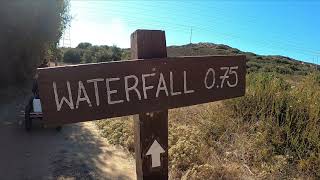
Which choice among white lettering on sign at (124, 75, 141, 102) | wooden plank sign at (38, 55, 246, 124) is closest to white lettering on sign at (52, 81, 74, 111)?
wooden plank sign at (38, 55, 246, 124)

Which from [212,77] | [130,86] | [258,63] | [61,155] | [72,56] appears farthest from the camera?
[72,56]

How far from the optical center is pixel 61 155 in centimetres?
841

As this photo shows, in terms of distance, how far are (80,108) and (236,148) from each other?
14.5ft

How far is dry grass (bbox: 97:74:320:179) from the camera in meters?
5.70

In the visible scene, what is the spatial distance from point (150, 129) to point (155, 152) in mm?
174

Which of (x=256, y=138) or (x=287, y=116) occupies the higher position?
(x=287, y=116)

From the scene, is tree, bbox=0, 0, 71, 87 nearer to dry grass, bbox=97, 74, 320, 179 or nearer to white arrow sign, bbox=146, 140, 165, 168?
dry grass, bbox=97, 74, 320, 179

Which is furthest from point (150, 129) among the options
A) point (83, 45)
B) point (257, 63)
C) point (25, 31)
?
point (83, 45)

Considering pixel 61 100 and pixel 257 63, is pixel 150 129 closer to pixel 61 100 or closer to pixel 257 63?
pixel 61 100

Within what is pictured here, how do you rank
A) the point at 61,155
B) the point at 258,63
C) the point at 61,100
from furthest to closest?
the point at 258,63 < the point at 61,155 < the point at 61,100

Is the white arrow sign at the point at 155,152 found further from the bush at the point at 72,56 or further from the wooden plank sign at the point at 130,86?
the bush at the point at 72,56

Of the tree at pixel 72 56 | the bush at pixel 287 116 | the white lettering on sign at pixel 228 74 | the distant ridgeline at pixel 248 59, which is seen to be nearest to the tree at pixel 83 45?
the tree at pixel 72 56

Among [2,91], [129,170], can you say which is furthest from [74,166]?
[2,91]

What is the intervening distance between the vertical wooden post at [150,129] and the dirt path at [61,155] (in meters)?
3.98
